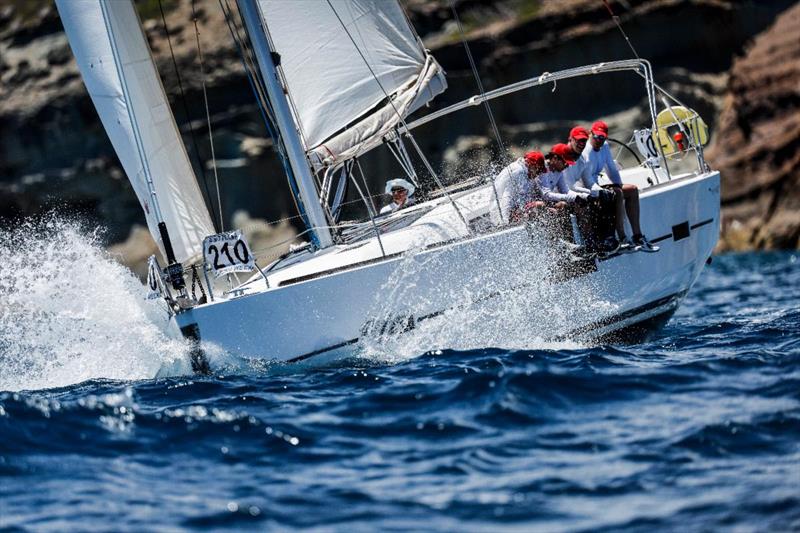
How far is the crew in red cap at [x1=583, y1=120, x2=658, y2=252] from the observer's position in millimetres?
10070

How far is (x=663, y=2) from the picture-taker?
31031 millimetres

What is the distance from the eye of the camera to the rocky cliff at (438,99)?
102 feet

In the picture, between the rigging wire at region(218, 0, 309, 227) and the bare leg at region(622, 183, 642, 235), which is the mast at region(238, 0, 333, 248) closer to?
the rigging wire at region(218, 0, 309, 227)

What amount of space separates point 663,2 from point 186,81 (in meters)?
13.7

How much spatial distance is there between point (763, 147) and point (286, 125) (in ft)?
56.4

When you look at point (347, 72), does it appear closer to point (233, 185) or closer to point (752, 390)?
point (752, 390)

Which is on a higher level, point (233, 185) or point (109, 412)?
point (233, 185)

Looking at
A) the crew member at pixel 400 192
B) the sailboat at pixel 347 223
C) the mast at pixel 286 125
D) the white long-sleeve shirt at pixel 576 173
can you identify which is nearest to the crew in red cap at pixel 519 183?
the sailboat at pixel 347 223

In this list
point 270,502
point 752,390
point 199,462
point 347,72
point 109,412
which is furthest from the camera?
point 347,72

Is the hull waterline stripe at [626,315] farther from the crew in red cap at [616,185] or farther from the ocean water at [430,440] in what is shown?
the crew in red cap at [616,185]

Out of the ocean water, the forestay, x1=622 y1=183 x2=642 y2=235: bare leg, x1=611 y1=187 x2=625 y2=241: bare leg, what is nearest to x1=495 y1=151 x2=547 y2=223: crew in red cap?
x1=611 y1=187 x2=625 y2=241: bare leg

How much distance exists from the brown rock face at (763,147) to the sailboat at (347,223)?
42.1 ft

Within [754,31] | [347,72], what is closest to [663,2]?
[754,31]

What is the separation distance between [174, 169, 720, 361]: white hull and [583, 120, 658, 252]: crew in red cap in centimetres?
20
